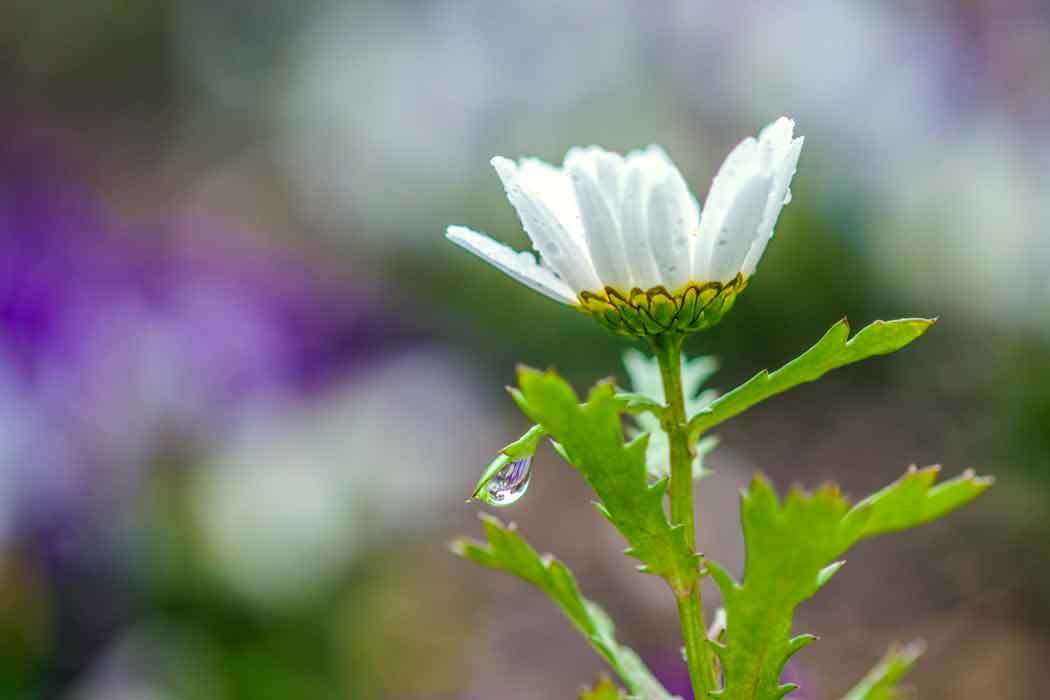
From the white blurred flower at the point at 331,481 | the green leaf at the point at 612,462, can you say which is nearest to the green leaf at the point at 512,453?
the green leaf at the point at 612,462

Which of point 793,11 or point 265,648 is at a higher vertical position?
point 793,11

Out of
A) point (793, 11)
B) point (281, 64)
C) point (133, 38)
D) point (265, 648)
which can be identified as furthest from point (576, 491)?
point (133, 38)

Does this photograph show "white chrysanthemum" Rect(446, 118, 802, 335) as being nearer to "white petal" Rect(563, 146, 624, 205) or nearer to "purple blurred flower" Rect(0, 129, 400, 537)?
"white petal" Rect(563, 146, 624, 205)

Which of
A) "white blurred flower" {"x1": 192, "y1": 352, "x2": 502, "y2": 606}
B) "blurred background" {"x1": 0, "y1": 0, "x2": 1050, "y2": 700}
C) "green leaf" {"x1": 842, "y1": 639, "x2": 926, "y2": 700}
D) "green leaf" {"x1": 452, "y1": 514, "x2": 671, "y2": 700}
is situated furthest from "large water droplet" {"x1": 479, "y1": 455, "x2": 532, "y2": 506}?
"white blurred flower" {"x1": 192, "y1": 352, "x2": 502, "y2": 606}

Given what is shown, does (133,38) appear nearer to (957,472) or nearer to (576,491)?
(576,491)

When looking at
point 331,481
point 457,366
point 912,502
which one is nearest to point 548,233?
point 912,502
